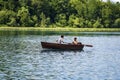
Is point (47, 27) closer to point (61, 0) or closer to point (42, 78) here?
point (61, 0)

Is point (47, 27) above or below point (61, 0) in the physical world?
below

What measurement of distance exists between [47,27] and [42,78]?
397ft

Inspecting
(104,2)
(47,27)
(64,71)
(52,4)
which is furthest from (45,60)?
(104,2)

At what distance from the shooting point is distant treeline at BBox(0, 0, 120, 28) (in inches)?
6083

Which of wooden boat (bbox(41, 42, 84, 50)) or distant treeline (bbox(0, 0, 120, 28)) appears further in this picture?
distant treeline (bbox(0, 0, 120, 28))

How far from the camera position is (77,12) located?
172875 millimetres

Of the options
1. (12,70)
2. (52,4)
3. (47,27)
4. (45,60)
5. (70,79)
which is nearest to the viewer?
(70,79)

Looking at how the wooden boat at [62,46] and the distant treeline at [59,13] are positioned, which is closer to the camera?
the wooden boat at [62,46]

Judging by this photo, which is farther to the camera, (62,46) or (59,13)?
(59,13)

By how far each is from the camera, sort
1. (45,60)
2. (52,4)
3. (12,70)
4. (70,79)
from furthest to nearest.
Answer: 1. (52,4)
2. (45,60)
3. (12,70)
4. (70,79)

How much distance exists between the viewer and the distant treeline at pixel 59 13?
15450 cm

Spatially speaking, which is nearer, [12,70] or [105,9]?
[12,70]

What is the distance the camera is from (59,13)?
550ft

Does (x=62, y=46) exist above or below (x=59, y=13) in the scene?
above
